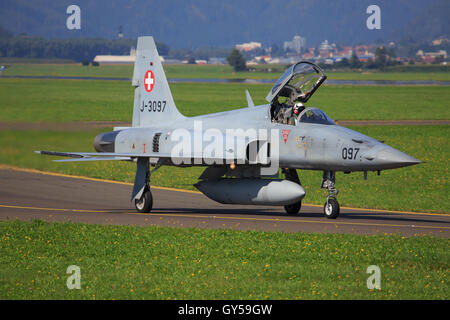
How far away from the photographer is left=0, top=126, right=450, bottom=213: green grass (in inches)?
930

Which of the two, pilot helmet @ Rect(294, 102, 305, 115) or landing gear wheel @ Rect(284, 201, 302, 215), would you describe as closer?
pilot helmet @ Rect(294, 102, 305, 115)

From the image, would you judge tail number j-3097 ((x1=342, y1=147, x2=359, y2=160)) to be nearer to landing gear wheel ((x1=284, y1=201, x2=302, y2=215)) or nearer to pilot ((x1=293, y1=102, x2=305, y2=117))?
pilot ((x1=293, y1=102, x2=305, y2=117))

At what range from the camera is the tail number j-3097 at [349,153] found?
19.6 meters

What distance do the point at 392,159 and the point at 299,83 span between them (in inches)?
168

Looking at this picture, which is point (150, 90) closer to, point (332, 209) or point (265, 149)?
point (265, 149)

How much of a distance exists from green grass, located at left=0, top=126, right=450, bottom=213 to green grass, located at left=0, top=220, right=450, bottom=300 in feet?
17.0

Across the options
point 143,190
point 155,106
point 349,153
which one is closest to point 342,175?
point 155,106

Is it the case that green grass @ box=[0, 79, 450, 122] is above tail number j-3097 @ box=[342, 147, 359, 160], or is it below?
above

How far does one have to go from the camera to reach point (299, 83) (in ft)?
71.8

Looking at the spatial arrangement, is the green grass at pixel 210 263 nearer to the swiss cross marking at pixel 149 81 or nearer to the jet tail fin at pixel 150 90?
the jet tail fin at pixel 150 90

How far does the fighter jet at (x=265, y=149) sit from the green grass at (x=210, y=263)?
121 inches

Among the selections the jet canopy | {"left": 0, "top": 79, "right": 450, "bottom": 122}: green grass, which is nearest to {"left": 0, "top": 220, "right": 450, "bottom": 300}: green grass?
the jet canopy

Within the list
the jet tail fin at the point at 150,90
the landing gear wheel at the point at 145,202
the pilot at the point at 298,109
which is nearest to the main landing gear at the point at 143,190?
the landing gear wheel at the point at 145,202
